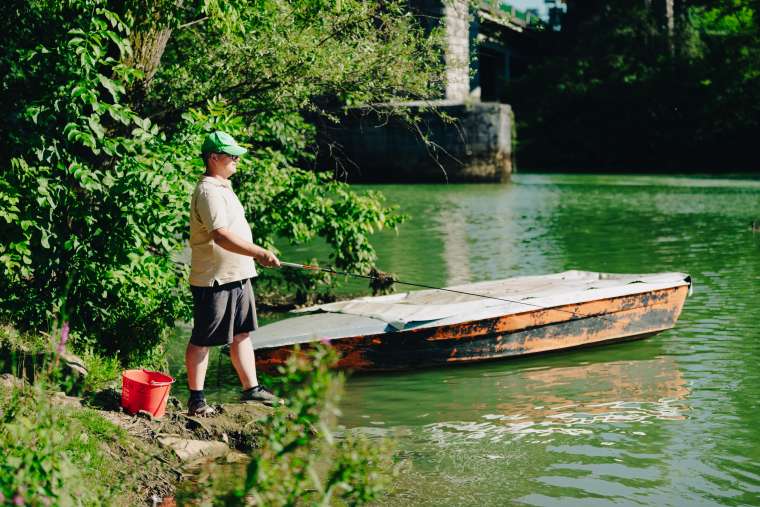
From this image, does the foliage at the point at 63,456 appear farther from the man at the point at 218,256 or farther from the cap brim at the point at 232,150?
the cap brim at the point at 232,150

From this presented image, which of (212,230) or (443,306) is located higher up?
(212,230)

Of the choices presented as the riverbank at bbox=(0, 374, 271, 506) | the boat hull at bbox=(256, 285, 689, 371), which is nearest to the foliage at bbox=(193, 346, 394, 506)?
the riverbank at bbox=(0, 374, 271, 506)

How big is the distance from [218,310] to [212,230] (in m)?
0.52

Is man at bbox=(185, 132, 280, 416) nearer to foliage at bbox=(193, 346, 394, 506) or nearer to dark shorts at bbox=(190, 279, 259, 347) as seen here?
dark shorts at bbox=(190, 279, 259, 347)

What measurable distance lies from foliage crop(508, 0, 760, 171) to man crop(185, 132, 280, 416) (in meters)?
48.7

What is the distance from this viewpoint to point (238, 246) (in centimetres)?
636

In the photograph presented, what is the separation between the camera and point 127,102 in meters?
9.57

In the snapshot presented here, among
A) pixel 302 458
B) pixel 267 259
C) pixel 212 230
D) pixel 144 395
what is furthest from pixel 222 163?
pixel 302 458

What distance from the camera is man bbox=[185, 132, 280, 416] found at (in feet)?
21.0

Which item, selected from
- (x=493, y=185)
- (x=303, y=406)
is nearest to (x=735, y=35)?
(x=493, y=185)

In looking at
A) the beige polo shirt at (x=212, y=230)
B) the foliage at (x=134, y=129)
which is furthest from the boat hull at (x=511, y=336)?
the beige polo shirt at (x=212, y=230)

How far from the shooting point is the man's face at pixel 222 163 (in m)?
6.52

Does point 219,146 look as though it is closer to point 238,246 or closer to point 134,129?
→ point 238,246

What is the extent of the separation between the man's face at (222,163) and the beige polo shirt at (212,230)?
0.06 metres
